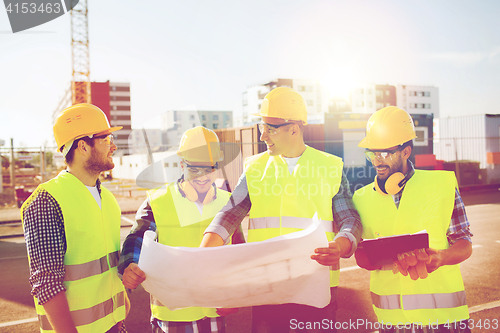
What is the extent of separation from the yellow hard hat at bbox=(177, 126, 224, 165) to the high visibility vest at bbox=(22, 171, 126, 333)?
65 cm

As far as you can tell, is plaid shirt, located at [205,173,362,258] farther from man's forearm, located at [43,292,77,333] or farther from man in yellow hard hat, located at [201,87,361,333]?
man's forearm, located at [43,292,77,333]

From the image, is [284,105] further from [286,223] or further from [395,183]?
[395,183]

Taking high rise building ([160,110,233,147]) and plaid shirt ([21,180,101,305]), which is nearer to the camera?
plaid shirt ([21,180,101,305])

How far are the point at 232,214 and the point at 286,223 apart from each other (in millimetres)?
332

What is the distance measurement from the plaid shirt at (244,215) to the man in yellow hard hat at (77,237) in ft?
2.31

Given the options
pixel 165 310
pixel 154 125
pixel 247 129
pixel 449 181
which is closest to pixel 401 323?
pixel 449 181

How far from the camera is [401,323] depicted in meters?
2.05

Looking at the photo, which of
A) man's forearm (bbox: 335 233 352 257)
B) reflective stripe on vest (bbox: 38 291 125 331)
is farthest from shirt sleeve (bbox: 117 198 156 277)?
man's forearm (bbox: 335 233 352 257)

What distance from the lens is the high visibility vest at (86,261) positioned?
1.95m

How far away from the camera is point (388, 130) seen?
7.15 ft

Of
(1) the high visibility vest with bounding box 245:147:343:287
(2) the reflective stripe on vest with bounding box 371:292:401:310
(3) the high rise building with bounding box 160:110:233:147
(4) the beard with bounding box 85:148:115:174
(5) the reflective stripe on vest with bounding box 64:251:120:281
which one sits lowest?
(2) the reflective stripe on vest with bounding box 371:292:401:310

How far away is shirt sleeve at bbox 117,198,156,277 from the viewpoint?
1.93m

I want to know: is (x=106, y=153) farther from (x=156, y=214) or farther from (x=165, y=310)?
(x=165, y=310)

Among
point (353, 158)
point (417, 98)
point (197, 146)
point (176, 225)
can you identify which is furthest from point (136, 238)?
point (417, 98)
